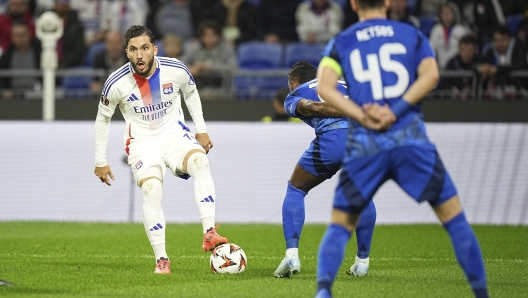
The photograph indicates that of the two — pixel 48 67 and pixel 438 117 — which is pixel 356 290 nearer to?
pixel 438 117

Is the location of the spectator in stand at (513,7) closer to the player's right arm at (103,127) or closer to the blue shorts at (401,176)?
the player's right arm at (103,127)

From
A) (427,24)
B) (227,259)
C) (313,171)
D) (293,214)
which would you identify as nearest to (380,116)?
(313,171)

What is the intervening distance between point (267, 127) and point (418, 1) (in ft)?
16.3

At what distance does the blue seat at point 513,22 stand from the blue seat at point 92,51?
7355 mm

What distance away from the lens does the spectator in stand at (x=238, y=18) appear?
16.7m

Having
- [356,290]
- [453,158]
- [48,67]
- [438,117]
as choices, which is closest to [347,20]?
[438,117]

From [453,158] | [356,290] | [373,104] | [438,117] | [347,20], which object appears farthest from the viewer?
[347,20]

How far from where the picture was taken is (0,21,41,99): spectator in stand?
15781mm

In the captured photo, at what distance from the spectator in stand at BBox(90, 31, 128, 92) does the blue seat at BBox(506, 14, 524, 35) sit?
693 cm

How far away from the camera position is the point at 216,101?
14.8 metres

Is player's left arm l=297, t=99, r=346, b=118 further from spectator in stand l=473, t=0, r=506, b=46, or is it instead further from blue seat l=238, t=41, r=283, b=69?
spectator in stand l=473, t=0, r=506, b=46

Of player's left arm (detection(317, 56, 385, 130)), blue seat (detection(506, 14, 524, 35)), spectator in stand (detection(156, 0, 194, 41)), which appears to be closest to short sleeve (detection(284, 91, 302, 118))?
player's left arm (detection(317, 56, 385, 130))

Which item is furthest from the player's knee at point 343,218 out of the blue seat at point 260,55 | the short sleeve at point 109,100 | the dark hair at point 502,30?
the blue seat at point 260,55

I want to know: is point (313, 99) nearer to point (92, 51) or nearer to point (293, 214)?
point (293, 214)
